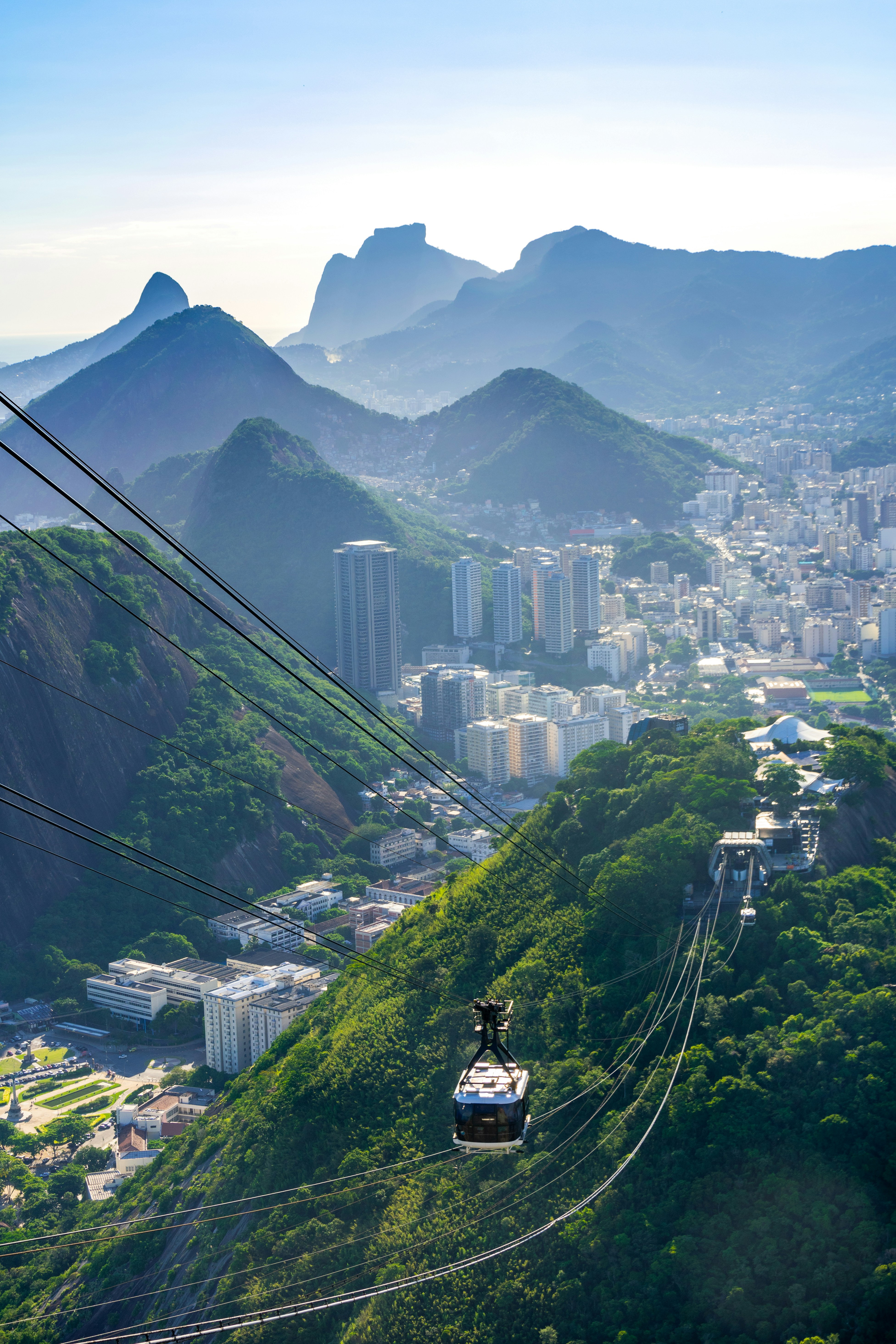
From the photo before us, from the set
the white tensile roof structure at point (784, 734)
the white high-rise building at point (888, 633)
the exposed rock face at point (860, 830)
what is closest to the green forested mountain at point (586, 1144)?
the exposed rock face at point (860, 830)

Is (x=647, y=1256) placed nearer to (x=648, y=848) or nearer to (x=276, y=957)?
(x=648, y=848)

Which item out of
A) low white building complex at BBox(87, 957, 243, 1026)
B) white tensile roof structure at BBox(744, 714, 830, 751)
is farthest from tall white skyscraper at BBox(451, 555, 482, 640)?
white tensile roof structure at BBox(744, 714, 830, 751)

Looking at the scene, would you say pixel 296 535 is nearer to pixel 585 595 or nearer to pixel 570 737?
pixel 585 595

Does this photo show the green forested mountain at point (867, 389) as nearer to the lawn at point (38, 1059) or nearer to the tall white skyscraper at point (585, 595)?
the tall white skyscraper at point (585, 595)

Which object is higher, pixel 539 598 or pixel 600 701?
pixel 539 598

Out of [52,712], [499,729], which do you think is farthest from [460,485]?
[52,712]

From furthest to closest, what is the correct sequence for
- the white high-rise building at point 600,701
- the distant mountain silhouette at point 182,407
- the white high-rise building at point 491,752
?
the distant mountain silhouette at point 182,407
the white high-rise building at point 600,701
the white high-rise building at point 491,752

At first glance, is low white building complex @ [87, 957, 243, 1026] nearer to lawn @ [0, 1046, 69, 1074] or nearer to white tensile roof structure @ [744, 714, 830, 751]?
lawn @ [0, 1046, 69, 1074]

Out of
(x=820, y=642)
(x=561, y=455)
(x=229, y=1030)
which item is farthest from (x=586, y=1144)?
(x=561, y=455)
